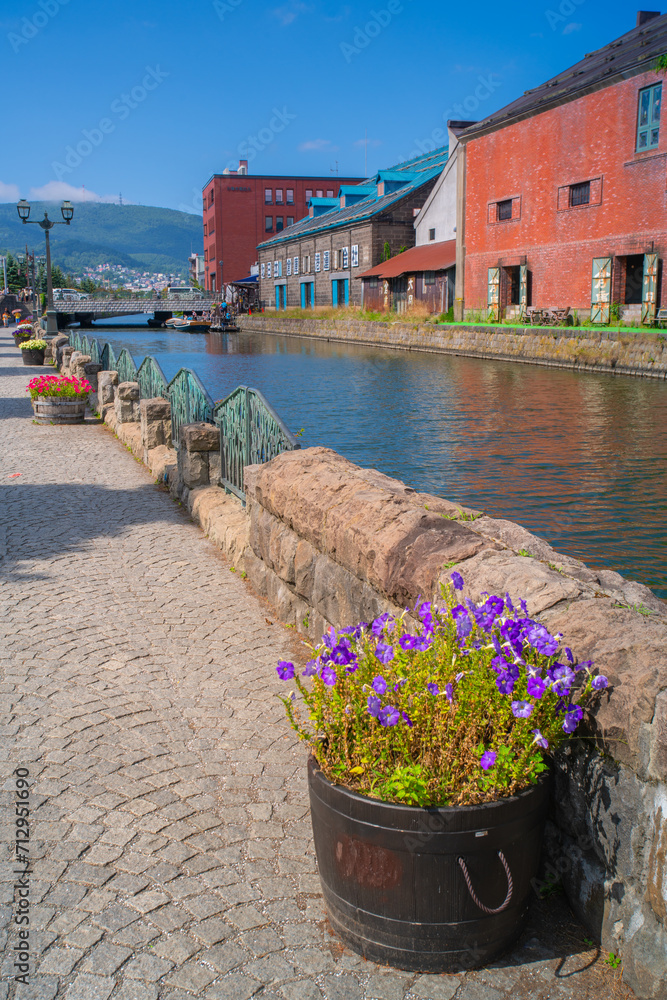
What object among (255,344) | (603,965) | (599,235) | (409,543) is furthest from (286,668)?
(255,344)

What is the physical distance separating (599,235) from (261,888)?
1253 inches

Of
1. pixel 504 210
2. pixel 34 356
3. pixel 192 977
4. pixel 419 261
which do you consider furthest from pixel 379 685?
pixel 419 261

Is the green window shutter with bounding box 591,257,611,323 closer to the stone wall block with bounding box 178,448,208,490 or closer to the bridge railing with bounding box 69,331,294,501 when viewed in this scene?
the bridge railing with bounding box 69,331,294,501

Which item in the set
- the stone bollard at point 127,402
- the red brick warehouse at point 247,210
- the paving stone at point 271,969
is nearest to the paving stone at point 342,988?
the paving stone at point 271,969

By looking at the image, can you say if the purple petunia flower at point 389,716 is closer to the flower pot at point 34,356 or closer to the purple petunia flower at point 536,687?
the purple petunia flower at point 536,687

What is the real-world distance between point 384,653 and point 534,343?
90.6 ft

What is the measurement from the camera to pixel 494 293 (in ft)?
123

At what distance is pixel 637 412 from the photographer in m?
17.2

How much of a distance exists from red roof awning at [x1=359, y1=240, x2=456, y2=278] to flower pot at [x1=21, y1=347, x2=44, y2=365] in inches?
836

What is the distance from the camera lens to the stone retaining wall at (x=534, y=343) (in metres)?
23.5

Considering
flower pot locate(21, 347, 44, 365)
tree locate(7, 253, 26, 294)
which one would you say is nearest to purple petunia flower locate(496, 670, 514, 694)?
flower pot locate(21, 347, 44, 365)

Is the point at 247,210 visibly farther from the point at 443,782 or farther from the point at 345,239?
the point at 443,782

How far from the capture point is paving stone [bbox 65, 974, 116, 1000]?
8.13ft

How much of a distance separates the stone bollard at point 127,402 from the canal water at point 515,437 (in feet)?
10.6
